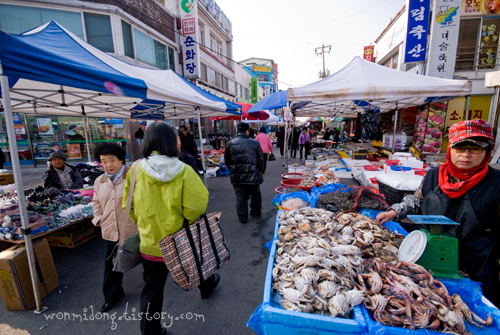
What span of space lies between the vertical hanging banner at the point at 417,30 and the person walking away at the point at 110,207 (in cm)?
1217

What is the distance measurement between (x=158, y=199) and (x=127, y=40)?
12081mm

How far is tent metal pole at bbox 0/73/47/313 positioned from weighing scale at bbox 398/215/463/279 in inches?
141

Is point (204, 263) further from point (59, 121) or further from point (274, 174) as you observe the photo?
point (59, 121)

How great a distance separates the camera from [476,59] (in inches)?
373

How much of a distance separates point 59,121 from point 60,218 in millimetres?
11520

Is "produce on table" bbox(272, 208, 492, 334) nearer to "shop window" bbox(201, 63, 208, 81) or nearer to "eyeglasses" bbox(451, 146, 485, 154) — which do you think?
"eyeglasses" bbox(451, 146, 485, 154)

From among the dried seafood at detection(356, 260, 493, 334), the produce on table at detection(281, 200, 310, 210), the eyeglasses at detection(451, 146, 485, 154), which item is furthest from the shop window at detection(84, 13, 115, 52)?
the dried seafood at detection(356, 260, 493, 334)

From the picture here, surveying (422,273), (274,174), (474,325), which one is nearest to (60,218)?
(422,273)

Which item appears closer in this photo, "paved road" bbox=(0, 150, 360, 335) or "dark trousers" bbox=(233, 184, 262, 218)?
"paved road" bbox=(0, 150, 360, 335)

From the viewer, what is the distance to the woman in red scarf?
5.24ft

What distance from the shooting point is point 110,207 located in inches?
95.1

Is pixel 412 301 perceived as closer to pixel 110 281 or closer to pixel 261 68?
pixel 110 281

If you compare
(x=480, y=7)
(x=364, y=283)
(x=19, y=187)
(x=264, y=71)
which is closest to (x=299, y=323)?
(x=364, y=283)

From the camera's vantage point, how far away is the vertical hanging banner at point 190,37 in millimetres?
13117
